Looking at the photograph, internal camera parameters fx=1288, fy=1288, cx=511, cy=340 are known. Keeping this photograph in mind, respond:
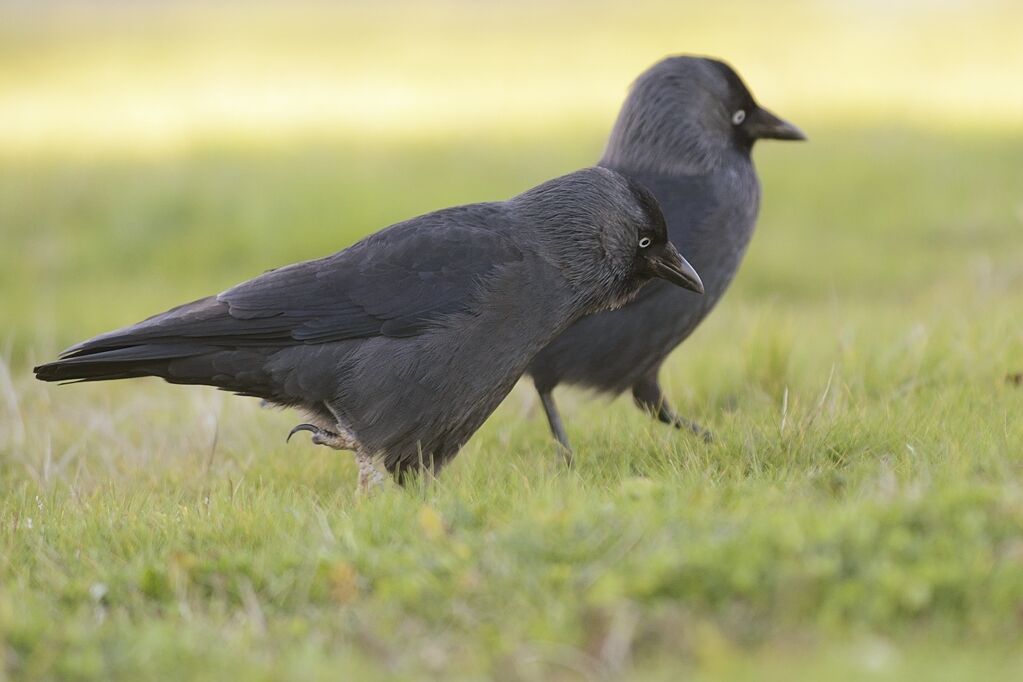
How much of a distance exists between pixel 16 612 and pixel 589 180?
2671 millimetres

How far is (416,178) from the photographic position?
1149 centimetres

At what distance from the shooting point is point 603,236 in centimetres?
488

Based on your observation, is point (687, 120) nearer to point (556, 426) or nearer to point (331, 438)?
point (556, 426)

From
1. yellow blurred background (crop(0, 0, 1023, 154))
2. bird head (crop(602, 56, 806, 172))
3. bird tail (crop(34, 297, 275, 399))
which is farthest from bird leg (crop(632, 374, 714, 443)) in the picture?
yellow blurred background (crop(0, 0, 1023, 154))

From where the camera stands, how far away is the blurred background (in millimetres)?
9859

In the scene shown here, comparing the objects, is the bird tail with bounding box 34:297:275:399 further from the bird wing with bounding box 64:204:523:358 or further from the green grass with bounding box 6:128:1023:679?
the green grass with bounding box 6:128:1023:679

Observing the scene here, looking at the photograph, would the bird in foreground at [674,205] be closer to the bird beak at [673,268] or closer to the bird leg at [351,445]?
the bird beak at [673,268]

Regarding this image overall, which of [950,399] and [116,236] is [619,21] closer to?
[116,236]

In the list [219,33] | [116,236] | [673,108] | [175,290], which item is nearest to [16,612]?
[673,108]

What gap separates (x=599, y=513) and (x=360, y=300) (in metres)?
1.61

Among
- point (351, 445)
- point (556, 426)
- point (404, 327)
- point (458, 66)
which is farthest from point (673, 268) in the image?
point (458, 66)

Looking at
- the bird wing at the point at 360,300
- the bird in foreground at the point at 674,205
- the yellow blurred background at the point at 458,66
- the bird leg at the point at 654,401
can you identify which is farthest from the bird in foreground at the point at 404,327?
the yellow blurred background at the point at 458,66

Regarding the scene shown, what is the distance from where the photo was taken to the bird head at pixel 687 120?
5930 mm

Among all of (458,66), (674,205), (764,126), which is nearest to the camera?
(674,205)
